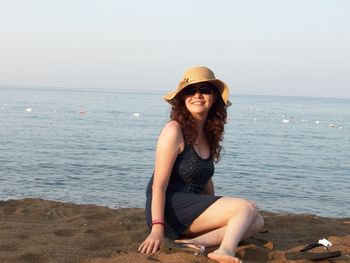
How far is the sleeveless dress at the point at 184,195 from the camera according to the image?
4.29 meters

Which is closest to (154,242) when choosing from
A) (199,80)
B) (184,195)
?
(184,195)

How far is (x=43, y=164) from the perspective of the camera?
44.9 feet

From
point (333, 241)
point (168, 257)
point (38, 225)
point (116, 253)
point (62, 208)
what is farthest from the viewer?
point (62, 208)

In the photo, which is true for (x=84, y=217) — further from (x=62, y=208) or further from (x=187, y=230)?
(x=187, y=230)

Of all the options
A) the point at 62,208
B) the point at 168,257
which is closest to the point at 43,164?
the point at 62,208

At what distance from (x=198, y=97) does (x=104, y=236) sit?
67.7 inches

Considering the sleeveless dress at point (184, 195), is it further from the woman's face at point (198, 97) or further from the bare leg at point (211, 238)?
the woman's face at point (198, 97)

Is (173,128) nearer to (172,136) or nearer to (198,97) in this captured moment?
(172,136)

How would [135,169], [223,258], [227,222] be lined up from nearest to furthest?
1. [223,258]
2. [227,222]
3. [135,169]

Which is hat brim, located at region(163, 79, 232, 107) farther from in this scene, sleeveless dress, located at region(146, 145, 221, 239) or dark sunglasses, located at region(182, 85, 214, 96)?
sleeveless dress, located at region(146, 145, 221, 239)

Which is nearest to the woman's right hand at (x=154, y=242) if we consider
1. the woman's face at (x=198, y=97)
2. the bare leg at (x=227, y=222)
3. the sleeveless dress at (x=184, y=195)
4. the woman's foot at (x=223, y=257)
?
the sleeveless dress at (x=184, y=195)

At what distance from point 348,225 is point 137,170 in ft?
26.5

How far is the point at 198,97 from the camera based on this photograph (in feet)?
14.2

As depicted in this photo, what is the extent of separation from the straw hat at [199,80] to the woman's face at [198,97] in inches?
2.4
